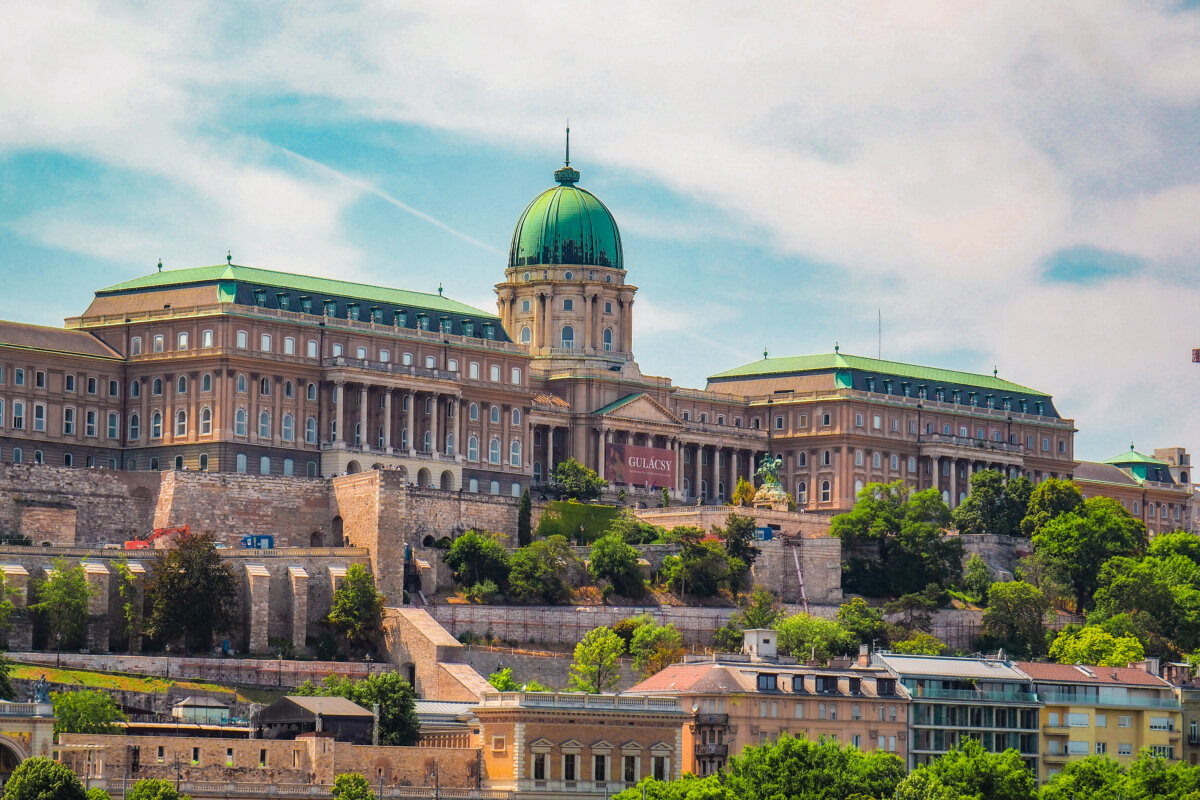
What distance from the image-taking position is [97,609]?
509 feet

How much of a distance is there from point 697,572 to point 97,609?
41950 mm

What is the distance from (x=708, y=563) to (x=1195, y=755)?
36.4 metres

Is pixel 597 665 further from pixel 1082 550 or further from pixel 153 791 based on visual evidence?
pixel 1082 550

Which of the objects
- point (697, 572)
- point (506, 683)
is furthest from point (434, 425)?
point (506, 683)

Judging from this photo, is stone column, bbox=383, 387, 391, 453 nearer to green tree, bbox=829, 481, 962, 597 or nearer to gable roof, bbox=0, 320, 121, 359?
gable roof, bbox=0, 320, 121, 359

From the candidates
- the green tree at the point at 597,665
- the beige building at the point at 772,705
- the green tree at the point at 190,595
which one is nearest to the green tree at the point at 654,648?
the green tree at the point at 597,665

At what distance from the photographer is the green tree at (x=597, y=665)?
157625 mm

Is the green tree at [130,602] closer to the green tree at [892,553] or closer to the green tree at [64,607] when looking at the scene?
the green tree at [64,607]

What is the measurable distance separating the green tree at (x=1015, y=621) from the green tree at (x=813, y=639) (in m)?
14.2

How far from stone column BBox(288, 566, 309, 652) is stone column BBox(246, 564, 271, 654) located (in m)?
1.42

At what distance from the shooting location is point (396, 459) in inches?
7505

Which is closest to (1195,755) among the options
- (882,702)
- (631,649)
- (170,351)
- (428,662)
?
(882,702)

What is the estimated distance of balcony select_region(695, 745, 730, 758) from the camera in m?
140

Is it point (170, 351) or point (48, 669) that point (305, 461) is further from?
point (48, 669)
